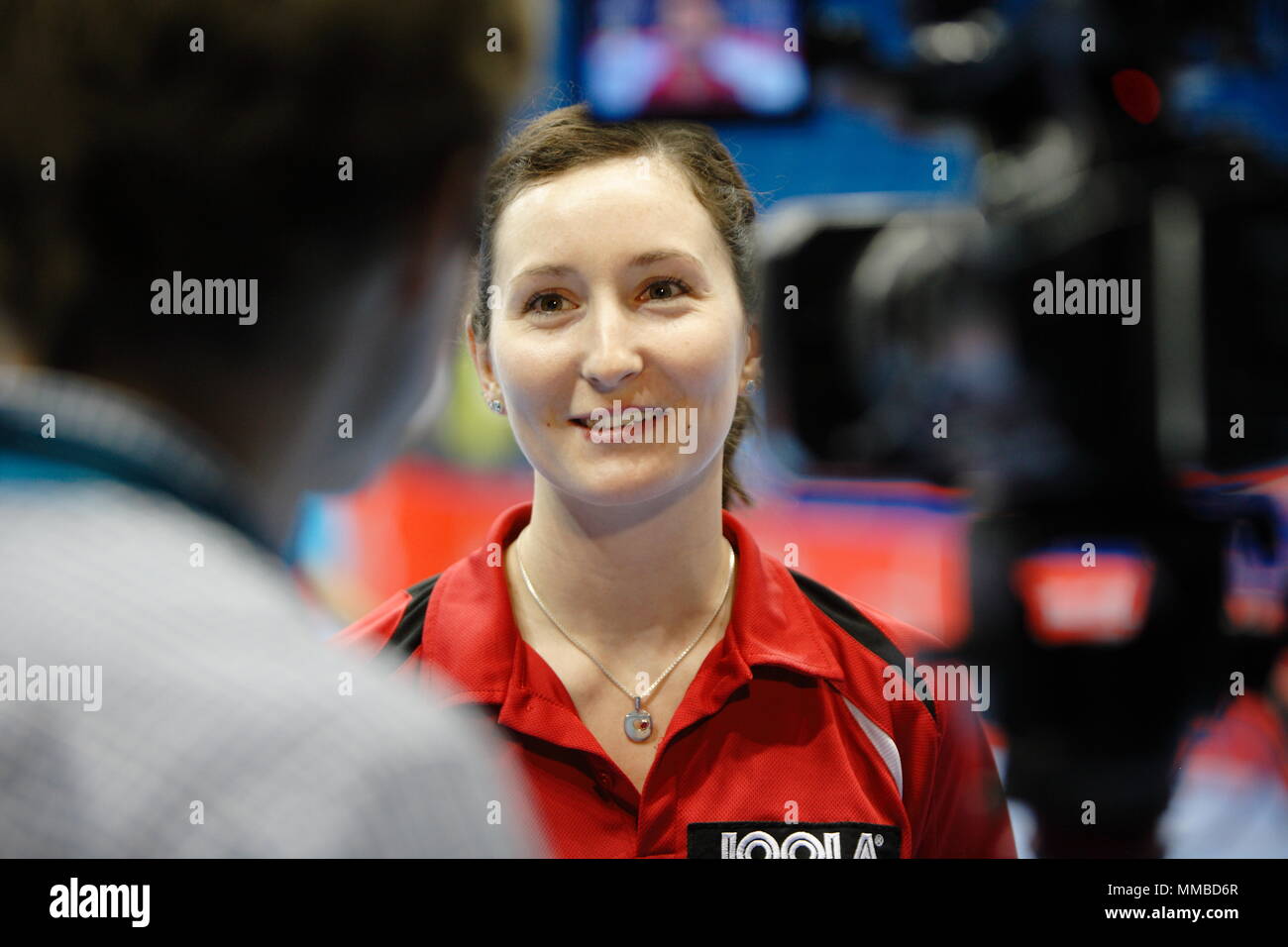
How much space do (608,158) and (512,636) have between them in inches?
18.0

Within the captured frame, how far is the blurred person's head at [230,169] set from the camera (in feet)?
1.84

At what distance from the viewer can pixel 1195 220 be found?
1.36 meters

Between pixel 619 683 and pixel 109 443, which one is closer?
pixel 109 443

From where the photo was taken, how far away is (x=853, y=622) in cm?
125

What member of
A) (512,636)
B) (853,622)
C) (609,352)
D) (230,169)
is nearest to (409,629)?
(512,636)

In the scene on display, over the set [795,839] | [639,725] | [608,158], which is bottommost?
[795,839]

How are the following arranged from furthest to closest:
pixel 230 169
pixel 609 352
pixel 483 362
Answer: pixel 483 362
pixel 609 352
pixel 230 169

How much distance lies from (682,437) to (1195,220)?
64 centimetres

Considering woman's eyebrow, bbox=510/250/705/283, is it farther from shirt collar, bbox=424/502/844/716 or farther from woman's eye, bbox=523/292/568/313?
shirt collar, bbox=424/502/844/716

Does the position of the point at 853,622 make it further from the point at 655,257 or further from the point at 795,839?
the point at 655,257

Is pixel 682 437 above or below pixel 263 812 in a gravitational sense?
above

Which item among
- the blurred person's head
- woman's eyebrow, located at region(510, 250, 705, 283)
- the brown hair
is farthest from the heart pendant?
the blurred person's head
